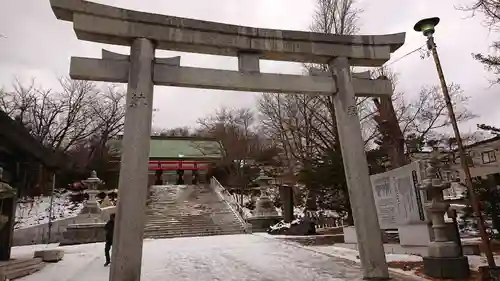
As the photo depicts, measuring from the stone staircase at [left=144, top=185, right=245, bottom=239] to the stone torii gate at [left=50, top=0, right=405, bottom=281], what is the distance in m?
14.3

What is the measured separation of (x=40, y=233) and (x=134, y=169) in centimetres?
1769

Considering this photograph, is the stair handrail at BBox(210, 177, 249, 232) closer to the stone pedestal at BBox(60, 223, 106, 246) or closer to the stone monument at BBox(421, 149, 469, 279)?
the stone pedestal at BBox(60, 223, 106, 246)

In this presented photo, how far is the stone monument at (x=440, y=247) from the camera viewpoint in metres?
7.36

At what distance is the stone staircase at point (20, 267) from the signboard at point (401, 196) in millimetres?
11274

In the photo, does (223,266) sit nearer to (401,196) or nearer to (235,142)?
(401,196)

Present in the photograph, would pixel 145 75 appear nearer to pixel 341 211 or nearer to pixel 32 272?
pixel 32 272

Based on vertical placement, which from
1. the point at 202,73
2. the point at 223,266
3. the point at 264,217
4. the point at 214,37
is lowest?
the point at 223,266

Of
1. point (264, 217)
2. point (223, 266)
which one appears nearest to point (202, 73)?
point (223, 266)

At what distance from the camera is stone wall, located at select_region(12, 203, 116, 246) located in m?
19.5

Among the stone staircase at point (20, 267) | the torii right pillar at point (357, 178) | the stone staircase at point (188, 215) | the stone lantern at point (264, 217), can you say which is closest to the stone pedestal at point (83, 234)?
the stone staircase at point (188, 215)

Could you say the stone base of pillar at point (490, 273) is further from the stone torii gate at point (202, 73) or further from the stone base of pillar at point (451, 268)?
the stone torii gate at point (202, 73)

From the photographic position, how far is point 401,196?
444 inches

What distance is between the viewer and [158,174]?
1677 inches

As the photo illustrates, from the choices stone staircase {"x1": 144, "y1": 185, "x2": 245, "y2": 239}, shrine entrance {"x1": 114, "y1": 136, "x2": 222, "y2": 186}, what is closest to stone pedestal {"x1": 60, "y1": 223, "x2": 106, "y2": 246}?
stone staircase {"x1": 144, "y1": 185, "x2": 245, "y2": 239}
